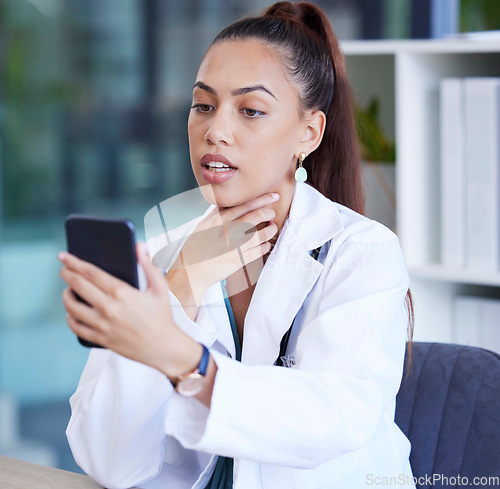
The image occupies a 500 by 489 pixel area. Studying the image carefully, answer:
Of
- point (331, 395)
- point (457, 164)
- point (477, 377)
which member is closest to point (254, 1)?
point (457, 164)

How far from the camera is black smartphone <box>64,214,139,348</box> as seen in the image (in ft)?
2.21

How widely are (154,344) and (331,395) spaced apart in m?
0.26

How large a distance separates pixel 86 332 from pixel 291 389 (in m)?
0.26

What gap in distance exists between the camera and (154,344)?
667 millimetres

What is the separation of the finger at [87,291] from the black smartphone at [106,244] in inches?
0.8

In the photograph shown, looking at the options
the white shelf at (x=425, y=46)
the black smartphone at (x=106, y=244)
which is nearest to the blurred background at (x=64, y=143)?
the white shelf at (x=425, y=46)

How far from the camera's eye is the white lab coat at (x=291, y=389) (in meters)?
0.77

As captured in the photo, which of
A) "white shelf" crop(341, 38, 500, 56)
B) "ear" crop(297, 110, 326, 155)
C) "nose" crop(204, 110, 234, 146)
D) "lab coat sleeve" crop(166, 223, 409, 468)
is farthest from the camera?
"white shelf" crop(341, 38, 500, 56)

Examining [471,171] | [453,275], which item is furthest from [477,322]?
[471,171]

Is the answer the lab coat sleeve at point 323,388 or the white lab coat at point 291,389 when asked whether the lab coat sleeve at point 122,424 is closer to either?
the white lab coat at point 291,389

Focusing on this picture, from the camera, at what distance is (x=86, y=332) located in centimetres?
67

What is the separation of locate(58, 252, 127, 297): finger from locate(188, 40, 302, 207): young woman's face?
0.44m

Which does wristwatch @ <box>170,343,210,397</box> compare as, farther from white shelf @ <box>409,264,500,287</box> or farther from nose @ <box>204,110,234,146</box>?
white shelf @ <box>409,264,500,287</box>

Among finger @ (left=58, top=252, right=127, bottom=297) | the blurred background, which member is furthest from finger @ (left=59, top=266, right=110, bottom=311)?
the blurred background
